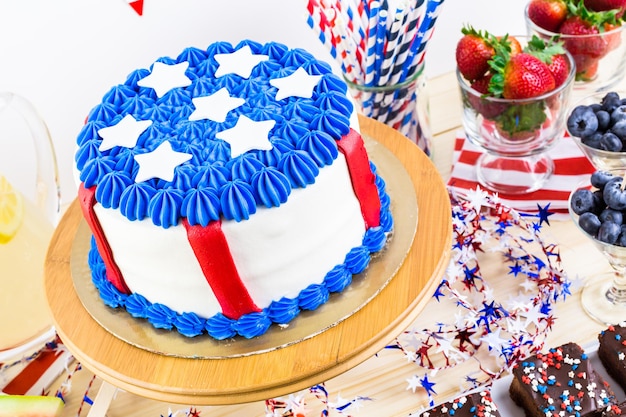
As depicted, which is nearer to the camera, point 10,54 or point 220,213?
point 220,213

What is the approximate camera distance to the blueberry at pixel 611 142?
4.37 ft

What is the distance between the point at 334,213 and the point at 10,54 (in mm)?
913

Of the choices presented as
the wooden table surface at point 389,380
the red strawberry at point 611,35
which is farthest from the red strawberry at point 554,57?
the wooden table surface at point 389,380

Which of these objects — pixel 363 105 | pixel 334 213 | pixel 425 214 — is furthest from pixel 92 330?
pixel 363 105

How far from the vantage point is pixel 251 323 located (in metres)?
1.10

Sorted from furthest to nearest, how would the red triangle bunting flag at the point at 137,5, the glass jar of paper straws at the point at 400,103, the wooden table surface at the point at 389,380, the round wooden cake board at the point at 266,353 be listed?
1. the red triangle bunting flag at the point at 137,5
2. the glass jar of paper straws at the point at 400,103
3. the wooden table surface at the point at 389,380
4. the round wooden cake board at the point at 266,353

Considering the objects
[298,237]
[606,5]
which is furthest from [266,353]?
[606,5]

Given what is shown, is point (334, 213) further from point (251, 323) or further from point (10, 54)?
point (10, 54)

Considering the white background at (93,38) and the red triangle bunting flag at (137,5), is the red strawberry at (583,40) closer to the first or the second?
the white background at (93,38)

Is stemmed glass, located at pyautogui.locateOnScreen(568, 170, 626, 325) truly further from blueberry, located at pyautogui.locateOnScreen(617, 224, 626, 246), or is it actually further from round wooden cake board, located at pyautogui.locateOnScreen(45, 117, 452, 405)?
round wooden cake board, located at pyautogui.locateOnScreen(45, 117, 452, 405)

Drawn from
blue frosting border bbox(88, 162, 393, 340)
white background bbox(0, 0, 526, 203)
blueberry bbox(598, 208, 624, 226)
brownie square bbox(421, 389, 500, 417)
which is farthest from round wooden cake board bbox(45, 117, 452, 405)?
white background bbox(0, 0, 526, 203)

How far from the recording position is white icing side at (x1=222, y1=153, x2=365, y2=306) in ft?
3.43

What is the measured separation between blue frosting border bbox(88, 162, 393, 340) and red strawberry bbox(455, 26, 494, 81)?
0.44 m

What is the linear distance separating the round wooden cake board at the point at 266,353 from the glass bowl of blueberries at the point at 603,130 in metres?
0.36
